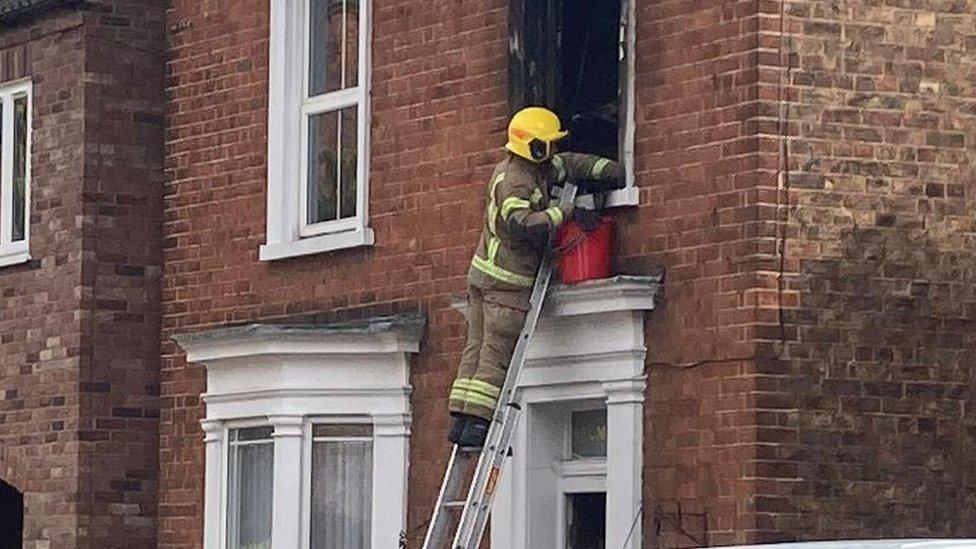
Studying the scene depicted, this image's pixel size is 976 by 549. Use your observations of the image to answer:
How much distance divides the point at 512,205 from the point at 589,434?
1.43 metres

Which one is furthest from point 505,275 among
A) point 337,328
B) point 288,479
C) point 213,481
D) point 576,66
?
point 213,481

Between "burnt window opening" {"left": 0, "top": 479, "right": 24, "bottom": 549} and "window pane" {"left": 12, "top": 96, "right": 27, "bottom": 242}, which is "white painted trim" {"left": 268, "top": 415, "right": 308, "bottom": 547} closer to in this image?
"window pane" {"left": 12, "top": 96, "right": 27, "bottom": 242}

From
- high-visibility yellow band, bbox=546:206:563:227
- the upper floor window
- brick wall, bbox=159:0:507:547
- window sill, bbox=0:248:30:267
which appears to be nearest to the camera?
high-visibility yellow band, bbox=546:206:563:227

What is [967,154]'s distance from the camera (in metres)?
14.4

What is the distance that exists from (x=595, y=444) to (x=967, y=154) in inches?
100

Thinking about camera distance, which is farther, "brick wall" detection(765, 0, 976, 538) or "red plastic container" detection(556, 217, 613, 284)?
"red plastic container" detection(556, 217, 613, 284)

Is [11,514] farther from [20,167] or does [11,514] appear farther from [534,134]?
[534,134]

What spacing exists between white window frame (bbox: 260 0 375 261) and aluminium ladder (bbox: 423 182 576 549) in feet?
8.17

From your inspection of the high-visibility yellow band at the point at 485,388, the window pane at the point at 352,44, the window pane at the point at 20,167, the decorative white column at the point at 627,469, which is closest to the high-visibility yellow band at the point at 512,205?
the high-visibility yellow band at the point at 485,388

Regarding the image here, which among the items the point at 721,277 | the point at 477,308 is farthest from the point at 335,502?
the point at 721,277

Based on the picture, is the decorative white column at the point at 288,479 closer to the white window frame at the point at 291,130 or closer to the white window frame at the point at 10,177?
the white window frame at the point at 291,130

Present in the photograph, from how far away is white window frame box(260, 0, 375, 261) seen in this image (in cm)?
1730

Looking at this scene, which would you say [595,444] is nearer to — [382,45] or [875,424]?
[875,424]

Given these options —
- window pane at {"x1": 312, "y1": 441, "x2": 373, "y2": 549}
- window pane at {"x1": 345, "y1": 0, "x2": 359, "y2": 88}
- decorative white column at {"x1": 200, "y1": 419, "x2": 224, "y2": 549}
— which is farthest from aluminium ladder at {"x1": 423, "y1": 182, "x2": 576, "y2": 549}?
decorative white column at {"x1": 200, "y1": 419, "x2": 224, "y2": 549}
